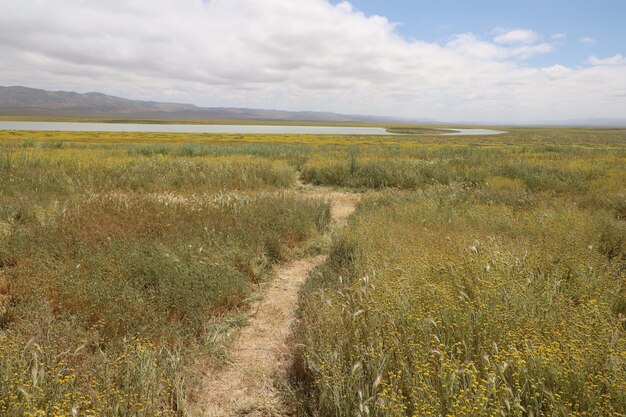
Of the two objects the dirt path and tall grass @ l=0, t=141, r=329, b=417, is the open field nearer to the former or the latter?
tall grass @ l=0, t=141, r=329, b=417

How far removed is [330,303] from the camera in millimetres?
3383

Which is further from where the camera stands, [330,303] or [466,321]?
[330,303]

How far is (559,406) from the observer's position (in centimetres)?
210

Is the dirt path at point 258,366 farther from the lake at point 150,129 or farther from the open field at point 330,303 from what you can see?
the lake at point 150,129

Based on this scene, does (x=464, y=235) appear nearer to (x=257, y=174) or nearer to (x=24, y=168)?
(x=257, y=174)

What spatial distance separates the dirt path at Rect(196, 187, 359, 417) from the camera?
3.04 meters

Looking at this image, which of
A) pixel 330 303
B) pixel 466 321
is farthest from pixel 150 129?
pixel 466 321

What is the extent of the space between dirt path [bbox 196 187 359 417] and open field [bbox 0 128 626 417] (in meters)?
0.16

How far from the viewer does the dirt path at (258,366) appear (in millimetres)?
3041

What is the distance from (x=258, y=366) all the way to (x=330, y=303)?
1039 millimetres

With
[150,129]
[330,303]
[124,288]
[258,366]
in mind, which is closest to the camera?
[330,303]

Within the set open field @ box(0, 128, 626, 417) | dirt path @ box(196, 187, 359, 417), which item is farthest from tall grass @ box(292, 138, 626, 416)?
dirt path @ box(196, 187, 359, 417)

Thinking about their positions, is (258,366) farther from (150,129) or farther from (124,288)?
(150,129)

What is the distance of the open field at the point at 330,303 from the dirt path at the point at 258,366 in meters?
0.16
